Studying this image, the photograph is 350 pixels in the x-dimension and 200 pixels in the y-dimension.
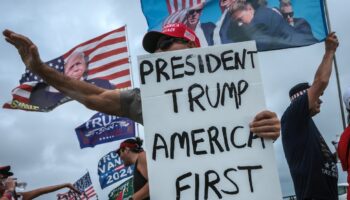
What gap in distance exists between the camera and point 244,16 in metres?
8.06

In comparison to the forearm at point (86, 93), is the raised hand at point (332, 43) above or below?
above

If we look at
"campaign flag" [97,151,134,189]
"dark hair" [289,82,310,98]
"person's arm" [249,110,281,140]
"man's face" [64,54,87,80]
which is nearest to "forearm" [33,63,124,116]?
"person's arm" [249,110,281,140]

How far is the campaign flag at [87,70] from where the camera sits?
11.0 meters

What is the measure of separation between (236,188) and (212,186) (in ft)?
0.35

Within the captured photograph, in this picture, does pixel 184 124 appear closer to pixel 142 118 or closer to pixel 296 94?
pixel 142 118

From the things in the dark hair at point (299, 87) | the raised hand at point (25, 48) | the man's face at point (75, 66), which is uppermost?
the man's face at point (75, 66)

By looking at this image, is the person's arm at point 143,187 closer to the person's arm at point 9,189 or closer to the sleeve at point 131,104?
the sleeve at point 131,104

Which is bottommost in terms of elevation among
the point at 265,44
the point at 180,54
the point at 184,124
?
the point at 184,124

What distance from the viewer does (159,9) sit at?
857 centimetres

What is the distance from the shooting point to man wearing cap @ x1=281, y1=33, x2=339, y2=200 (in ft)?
12.1

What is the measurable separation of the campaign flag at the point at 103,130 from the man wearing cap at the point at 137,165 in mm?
5298

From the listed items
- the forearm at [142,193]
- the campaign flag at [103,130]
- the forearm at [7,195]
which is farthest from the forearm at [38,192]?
the forearm at [142,193]

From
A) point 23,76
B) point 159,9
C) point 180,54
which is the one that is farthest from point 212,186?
point 23,76

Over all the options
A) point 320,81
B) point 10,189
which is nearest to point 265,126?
point 320,81
